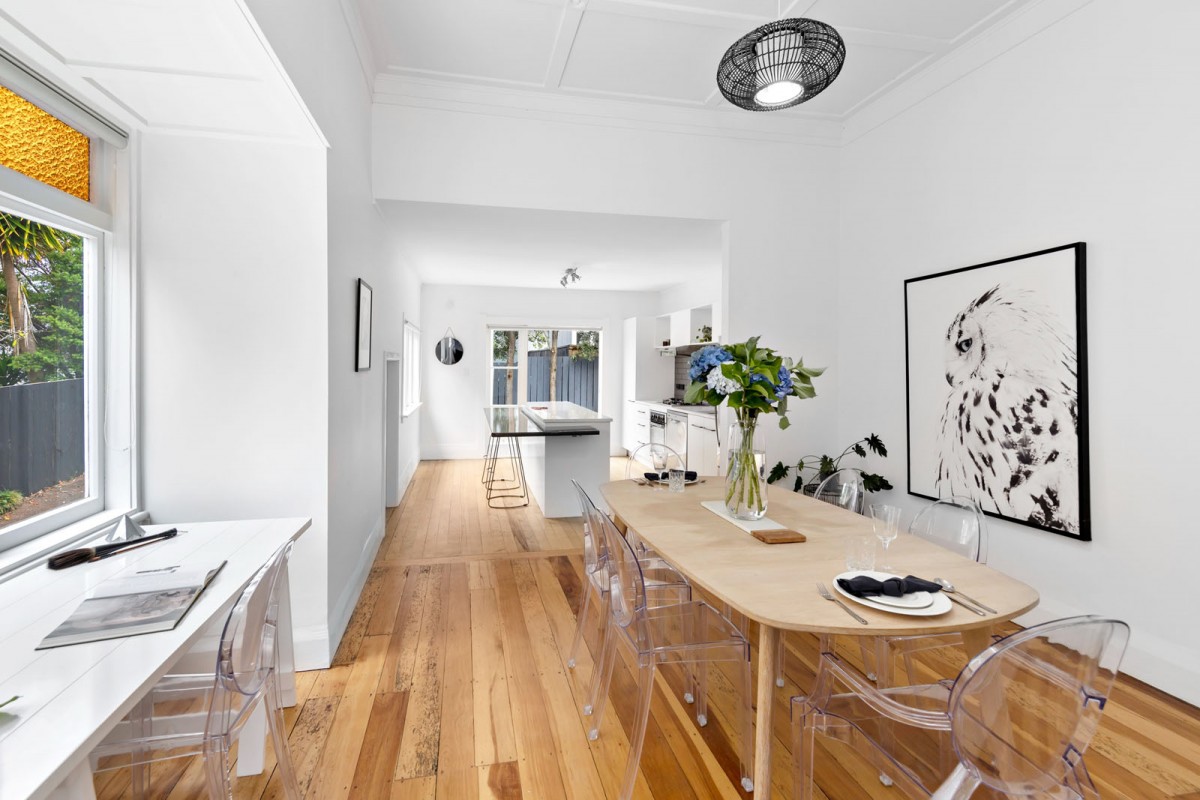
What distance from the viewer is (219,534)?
6.19 feet

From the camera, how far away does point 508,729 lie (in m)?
1.98

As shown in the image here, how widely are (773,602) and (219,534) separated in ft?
5.92

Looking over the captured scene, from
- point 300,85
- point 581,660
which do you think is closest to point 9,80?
point 300,85

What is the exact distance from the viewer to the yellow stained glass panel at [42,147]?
1631 millimetres

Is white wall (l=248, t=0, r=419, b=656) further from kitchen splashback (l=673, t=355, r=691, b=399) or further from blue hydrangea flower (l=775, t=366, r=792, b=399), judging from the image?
kitchen splashback (l=673, t=355, r=691, b=399)

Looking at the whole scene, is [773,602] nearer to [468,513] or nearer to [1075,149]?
[1075,149]

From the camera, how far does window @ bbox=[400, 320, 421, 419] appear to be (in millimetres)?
6113

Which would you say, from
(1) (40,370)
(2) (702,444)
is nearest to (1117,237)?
(2) (702,444)

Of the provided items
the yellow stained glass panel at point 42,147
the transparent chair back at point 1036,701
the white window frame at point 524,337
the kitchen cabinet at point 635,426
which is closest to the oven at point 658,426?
the kitchen cabinet at point 635,426

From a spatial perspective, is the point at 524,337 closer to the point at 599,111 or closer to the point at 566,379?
the point at 566,379

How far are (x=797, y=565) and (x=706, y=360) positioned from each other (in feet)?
2.69

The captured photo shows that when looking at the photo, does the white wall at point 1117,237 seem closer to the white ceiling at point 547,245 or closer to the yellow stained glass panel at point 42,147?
the white ceiling at point 547,245

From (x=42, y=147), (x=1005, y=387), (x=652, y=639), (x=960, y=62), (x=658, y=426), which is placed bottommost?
(x=652, y=639)

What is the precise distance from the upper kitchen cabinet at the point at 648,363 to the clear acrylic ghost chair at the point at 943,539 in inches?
222
